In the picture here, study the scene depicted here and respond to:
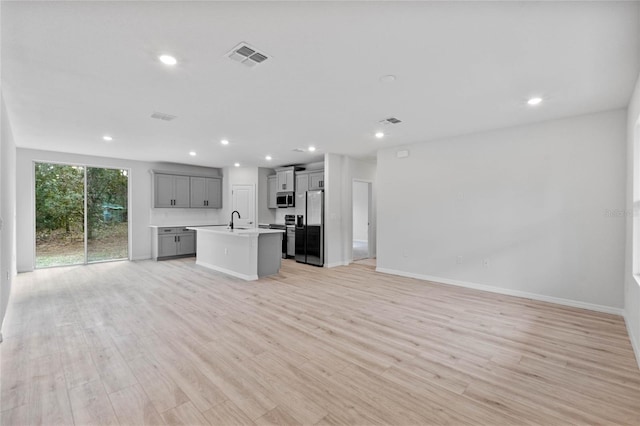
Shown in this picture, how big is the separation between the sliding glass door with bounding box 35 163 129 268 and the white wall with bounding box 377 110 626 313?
6.72m

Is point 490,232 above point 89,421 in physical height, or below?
above

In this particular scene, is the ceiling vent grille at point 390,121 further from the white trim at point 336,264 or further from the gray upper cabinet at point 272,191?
the gray upper cabinet at point 272,191

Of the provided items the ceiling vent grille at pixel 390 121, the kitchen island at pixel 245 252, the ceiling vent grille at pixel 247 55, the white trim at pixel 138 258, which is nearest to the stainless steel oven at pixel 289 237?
the kitchen island at pixel 245 252

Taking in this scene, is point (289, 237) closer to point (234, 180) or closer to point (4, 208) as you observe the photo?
point (234, 180)

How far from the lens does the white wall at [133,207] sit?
6102 mm

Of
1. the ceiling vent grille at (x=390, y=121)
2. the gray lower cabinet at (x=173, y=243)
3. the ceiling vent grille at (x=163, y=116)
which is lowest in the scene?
the gray lower cabinet at (x=173, y=243)

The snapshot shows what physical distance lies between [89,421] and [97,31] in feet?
8.62

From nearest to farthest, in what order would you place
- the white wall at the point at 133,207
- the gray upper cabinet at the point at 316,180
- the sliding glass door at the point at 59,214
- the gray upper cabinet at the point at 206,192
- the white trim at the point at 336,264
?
1. the white wall at the point at 133,207
2. the sliding glass door at the point at 59,214
3. the white trim at the point at 336,264
4. the gray upper cabinet at the point at 316,180
5. the gray upper cabinet at the point at 206,192

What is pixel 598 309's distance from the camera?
3855mm

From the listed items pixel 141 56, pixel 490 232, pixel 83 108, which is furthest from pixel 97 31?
pixel 490 232

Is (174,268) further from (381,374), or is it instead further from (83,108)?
(381,374)

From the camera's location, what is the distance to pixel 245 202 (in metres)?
8.96

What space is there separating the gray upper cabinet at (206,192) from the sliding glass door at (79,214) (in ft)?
5.34

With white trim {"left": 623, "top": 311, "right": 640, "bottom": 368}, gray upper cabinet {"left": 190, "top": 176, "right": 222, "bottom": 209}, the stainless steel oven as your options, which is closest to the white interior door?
gray upper cabinet {"left": 190, "top": 176, "right": 222, "bottom": 209}
